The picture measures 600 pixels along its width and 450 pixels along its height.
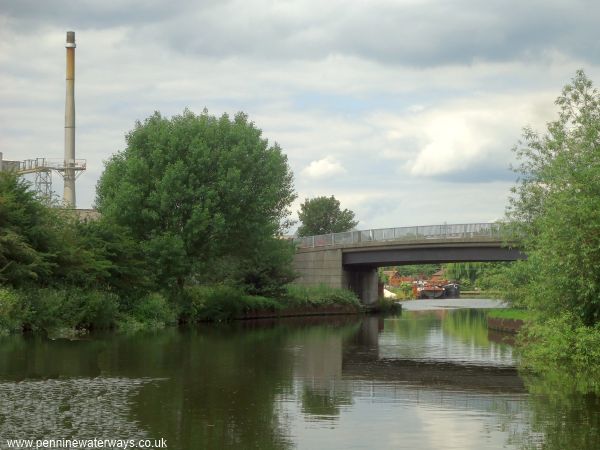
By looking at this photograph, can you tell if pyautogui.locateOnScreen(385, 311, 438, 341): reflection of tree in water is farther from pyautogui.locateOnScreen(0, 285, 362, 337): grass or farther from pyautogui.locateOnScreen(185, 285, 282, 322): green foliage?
pyautogui.locateOnScreen(185, 285, 282, 322): green foliage

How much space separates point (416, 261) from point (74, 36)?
110ft

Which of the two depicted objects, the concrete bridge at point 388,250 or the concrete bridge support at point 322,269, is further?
the concrete bridge support at point 322,269

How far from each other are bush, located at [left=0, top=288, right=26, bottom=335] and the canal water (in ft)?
6.05

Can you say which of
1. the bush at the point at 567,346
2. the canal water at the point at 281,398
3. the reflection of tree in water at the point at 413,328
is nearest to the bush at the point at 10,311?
the canal water at the point at 281,398

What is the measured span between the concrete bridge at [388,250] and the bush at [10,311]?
3069cm

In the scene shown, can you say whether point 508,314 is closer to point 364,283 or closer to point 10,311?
point 364,283

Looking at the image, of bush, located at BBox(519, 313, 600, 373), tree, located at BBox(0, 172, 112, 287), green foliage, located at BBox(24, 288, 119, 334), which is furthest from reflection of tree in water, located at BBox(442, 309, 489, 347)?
tree, located at BBox(0, 172, 112, 287)

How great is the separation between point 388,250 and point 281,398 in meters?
Answer: 49.3

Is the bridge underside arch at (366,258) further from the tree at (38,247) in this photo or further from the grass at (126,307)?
the tree at (38,247)

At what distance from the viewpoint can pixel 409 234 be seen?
6762cm

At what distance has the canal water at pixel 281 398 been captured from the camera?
51.8 ft

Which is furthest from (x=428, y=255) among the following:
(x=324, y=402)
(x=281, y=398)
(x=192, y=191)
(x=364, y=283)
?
(x=324, y=402)

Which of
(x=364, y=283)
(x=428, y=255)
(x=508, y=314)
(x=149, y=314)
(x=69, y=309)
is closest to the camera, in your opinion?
(x=69, y=309)

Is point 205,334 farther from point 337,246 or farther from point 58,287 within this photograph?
point 337,246
